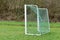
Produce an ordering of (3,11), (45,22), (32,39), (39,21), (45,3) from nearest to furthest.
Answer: (32,39)
(39,21)
(45,22)
(45,3)
(3,11)

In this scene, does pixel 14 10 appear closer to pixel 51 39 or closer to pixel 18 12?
pixel 18 12

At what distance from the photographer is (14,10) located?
35.1 metres

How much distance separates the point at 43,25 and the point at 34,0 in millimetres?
14476

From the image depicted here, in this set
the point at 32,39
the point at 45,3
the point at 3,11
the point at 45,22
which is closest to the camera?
the point at 32,39

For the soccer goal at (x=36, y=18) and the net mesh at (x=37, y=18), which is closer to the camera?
the soccer goal at (x=36, y=18)

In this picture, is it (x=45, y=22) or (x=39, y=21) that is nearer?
(x=39, y=21)

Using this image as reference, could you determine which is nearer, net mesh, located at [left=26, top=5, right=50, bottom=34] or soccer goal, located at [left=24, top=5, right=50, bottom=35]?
soccer goal, located at [left=24, top=5, right=50, bottom=35]

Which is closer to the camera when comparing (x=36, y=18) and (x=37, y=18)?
(x=37, y=18)

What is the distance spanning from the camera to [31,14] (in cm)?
1680

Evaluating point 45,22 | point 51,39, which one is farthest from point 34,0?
point 51,39

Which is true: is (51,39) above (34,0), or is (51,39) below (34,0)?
below

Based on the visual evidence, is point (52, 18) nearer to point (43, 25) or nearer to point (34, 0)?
point (34, 0)

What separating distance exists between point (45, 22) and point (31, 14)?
157 cm

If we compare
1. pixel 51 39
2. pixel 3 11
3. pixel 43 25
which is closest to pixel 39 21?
pixel 43 25
